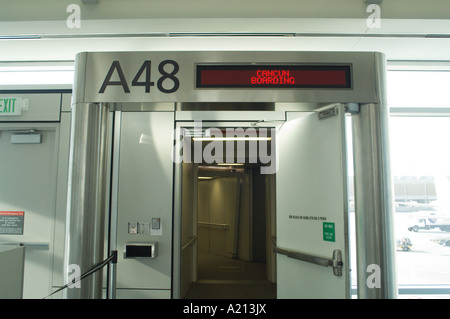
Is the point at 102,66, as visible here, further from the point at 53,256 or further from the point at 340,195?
the point at 53,256

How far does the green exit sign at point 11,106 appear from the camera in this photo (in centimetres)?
392

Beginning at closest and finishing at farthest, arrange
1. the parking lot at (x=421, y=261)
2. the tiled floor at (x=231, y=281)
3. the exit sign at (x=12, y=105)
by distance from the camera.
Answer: the exit sign at (x=12, y=105)
the parking lot at (x=421, y=261)
the tiled floor at (x=231, y=281)

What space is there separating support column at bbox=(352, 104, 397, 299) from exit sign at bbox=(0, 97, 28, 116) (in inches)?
152

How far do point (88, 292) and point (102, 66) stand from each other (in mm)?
1660

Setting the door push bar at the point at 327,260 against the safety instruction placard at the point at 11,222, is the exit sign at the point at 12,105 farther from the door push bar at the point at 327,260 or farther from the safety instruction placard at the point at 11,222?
the door push bar at the point at 327,260

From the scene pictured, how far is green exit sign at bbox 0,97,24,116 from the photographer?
12.9 feet

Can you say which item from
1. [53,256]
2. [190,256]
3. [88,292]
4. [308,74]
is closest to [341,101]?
[308,74]

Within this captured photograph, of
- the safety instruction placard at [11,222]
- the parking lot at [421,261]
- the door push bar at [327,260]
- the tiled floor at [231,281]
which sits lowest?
the tiled floor at [231,281]

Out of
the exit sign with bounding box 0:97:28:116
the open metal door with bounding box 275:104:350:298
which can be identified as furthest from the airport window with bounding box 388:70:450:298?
the exit sign with bounding box 0:97:28:116

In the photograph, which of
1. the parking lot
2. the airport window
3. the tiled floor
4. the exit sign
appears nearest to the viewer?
the exit sign

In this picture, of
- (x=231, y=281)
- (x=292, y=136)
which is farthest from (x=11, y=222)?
(x=231, y=281)

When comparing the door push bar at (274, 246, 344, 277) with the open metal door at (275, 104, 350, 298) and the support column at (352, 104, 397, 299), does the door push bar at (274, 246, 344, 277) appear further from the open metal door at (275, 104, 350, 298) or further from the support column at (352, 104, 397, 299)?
the support column at (352, 104, 397, 299)

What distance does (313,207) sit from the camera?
2.80m

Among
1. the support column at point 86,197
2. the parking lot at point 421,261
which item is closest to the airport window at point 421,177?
the parking lot at point 421,261
